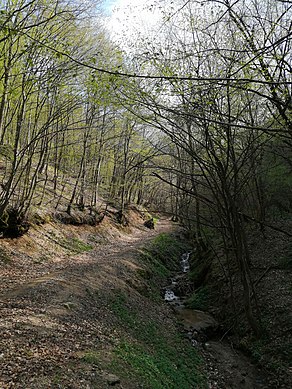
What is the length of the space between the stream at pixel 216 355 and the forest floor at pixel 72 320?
24 mm

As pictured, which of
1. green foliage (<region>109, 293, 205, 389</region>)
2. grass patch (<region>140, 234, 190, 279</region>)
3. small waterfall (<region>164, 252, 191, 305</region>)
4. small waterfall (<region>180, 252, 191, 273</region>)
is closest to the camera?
green foliage (<region>109, 293, 205, 389</region>)

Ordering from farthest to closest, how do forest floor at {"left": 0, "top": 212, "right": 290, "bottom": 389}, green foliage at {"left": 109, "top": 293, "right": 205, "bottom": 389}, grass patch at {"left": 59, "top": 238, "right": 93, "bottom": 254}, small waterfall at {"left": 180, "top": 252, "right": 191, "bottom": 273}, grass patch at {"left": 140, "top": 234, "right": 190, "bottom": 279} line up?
small waterfall at {"left": 180, "top": 252, "right": 191, "bottom": 273} → grass patch at {"left": 140, "top": 234, "right": 190, "bottom": 279} → grass patch at {"left": 59, "top": 238, "right": 93, "bottom": 254} → green foliage at {"left": 109, "top": 293, "right": 205, "bottom": 389} → forest floor at {"left": 0, "top": 212, "right": 290, "bottom": 389}

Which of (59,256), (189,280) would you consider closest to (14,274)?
(59,256)

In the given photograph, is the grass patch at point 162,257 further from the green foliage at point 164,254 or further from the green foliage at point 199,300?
the green foliage at point 199,300

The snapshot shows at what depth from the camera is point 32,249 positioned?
41.9ft

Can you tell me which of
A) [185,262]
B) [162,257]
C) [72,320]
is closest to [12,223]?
[72,320]

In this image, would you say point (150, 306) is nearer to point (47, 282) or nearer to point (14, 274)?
point (47, 282)

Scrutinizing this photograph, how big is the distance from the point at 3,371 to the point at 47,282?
473 cm

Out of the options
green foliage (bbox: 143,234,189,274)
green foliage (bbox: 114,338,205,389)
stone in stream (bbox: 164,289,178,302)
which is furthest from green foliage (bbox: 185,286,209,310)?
green foliage (bbox: 114,338,205,389)

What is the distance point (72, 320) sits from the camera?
22.5ft

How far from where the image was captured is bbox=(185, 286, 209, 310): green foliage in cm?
1202

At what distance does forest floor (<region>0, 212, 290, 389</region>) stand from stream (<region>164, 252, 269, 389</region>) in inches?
1.0

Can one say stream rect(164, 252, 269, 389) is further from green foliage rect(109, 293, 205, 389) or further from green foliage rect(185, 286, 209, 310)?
green foliage rect(109, 293, 205, 389)

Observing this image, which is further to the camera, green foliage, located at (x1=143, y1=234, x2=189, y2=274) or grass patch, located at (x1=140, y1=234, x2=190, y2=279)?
green foliage, located at (x1=143, y1=234, x2=189, y2=274)
